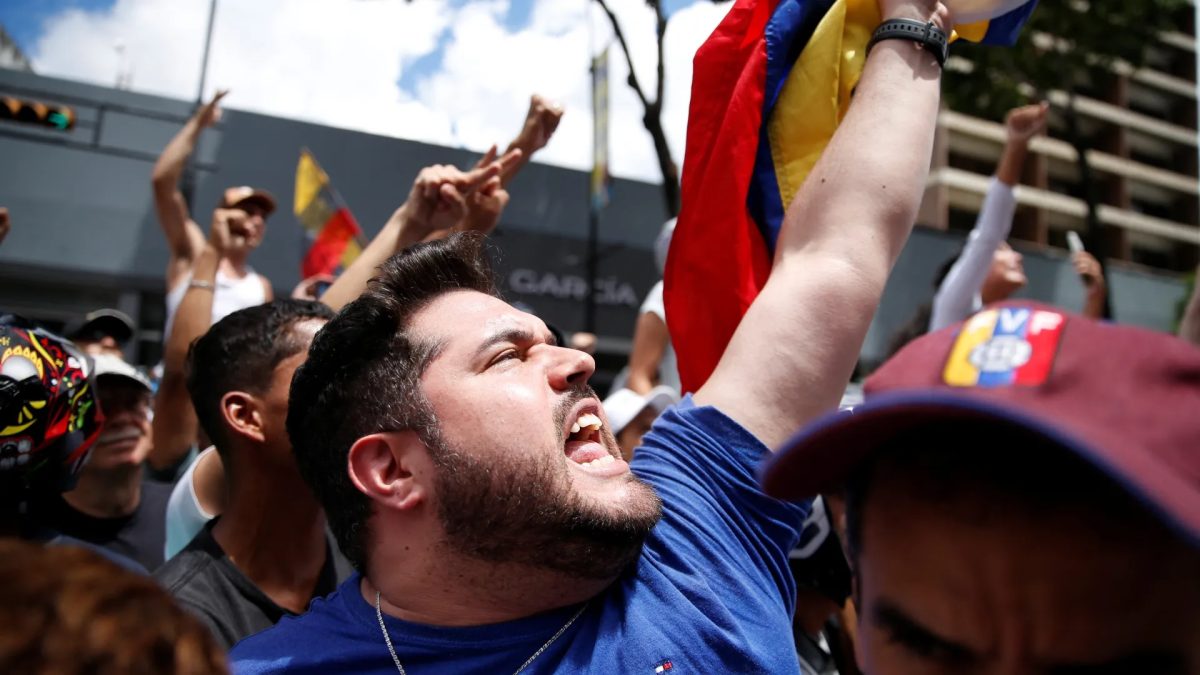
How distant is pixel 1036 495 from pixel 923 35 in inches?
46.6

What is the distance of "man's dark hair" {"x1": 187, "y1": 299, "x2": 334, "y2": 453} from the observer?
2418 mm

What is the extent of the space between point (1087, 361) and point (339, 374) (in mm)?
1378

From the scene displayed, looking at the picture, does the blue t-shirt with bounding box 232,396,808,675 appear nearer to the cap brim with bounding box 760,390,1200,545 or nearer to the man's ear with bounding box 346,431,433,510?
the man's ear with bounding box 346,431,433,510

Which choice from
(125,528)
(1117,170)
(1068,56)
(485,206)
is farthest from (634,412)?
(1117,170)

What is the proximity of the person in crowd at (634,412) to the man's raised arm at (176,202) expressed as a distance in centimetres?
197

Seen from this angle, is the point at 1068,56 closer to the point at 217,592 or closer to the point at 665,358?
the point at 665,358

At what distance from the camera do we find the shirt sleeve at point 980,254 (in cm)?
363

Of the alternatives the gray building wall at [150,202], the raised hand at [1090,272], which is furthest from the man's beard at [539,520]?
the gray building wall at [150,202]

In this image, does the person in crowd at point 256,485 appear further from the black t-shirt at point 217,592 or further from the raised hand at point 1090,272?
the raised hand at point 1090,272

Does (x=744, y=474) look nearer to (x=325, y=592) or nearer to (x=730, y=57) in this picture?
(x=730, y=57)

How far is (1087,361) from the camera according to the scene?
31.0 inches

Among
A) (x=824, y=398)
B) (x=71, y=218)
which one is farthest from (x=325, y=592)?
(x=71, y=218)

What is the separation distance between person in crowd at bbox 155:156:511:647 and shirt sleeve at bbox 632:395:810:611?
97 centimetres

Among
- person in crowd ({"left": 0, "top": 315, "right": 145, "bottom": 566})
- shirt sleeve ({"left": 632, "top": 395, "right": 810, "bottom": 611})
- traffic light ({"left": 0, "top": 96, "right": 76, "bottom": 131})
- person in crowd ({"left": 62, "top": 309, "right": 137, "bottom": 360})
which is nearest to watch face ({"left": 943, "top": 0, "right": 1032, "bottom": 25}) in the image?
shirt sleeve ({"left": 632, "top": 395, "right": 810, "bottom": 611})
